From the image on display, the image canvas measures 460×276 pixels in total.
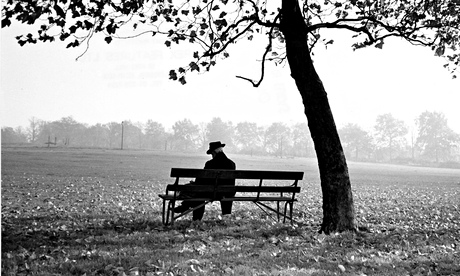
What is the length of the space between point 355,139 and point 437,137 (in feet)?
49.3

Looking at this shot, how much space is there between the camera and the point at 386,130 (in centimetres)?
8100

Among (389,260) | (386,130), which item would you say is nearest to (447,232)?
(389,260)

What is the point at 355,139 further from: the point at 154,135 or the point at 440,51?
the point at 440,51

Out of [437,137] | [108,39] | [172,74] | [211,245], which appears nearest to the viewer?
[211,245]

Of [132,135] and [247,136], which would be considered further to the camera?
[247,136]

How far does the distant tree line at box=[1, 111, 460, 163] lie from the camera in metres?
73.6

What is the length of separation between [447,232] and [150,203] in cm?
671

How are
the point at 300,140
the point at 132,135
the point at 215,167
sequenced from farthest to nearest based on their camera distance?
1. the point at 300,140
2. the point at 132,135
3. the point at 215,167

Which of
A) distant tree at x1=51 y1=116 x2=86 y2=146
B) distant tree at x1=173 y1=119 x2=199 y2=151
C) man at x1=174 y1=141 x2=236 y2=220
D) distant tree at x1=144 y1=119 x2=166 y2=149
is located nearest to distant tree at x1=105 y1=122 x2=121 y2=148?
distant tree at x1=144 y1=119 x2=166 y2=149

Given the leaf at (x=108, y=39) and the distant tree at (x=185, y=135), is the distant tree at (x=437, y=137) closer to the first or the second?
the distant tree at (x=185, y=135)

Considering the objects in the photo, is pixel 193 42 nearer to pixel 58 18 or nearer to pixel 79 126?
pixel 58 18

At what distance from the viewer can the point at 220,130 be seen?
75.8 m

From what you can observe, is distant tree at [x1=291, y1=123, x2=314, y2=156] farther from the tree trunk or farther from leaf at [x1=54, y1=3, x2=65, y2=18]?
leaf at [x1=54, y1=3, x2=65, y2=18]

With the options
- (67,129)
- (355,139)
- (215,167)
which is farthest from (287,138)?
(215,167)
